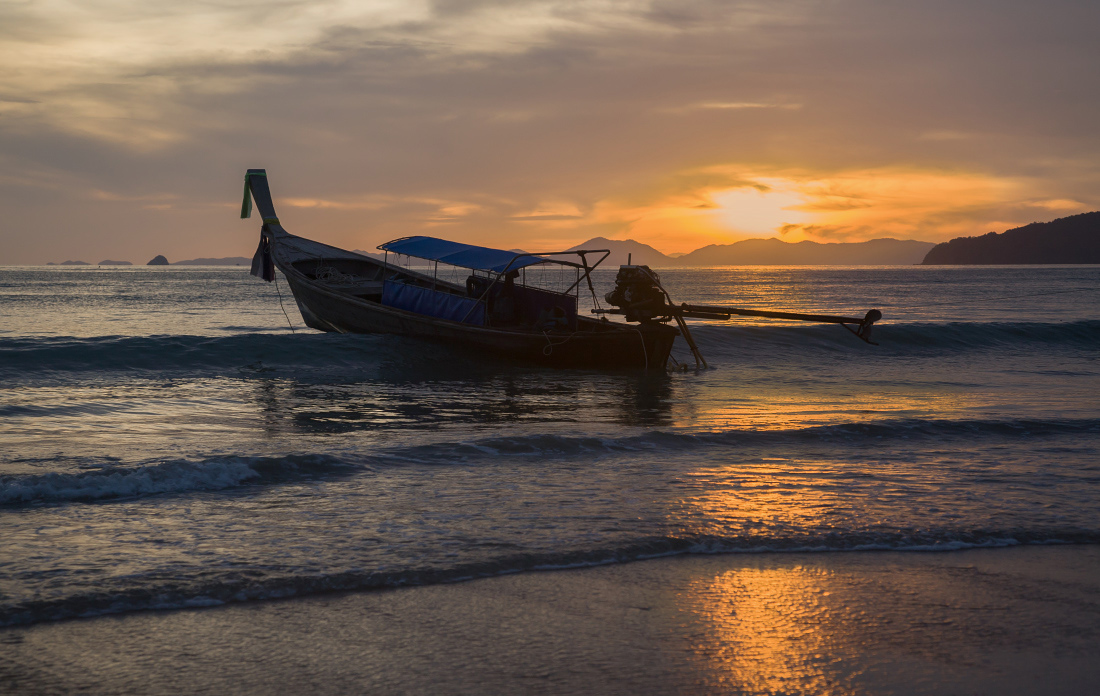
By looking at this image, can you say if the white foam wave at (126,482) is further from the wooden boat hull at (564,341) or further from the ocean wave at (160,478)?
the wooden boat hull at (564,341)

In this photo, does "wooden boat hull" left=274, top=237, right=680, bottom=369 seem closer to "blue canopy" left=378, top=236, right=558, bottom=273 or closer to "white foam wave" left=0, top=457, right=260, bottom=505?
"blue canopy" left=378, top=236, right=558, bottom=273

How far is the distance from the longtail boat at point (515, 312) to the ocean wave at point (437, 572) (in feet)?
33.2

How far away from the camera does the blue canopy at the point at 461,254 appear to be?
1797 cm

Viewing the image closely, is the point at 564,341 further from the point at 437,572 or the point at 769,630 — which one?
the point at 769,630

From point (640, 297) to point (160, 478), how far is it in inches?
478

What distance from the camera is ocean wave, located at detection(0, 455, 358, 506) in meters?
6.66

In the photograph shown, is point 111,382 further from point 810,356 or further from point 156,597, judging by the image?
point 810,356

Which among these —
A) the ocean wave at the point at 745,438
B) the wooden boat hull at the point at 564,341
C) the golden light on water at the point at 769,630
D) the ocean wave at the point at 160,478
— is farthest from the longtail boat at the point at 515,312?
the golden light on water at the point at 769,630

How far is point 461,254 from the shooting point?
18.8 meters

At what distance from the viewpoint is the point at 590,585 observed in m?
4.82

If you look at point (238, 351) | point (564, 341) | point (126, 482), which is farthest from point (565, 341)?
point (126, 482)

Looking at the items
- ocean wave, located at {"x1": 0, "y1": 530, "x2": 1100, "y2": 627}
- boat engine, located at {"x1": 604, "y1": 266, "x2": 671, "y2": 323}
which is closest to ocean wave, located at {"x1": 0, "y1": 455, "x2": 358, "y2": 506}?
ocean wave, located at {"x1": 0, "y1": 530, "x2": 1100, "y2": 627}

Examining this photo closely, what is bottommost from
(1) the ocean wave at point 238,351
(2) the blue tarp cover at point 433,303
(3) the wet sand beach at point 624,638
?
(3) the wet sand beach at point 624,638

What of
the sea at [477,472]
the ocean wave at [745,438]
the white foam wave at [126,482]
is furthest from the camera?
the ocean wave at [745,438]
